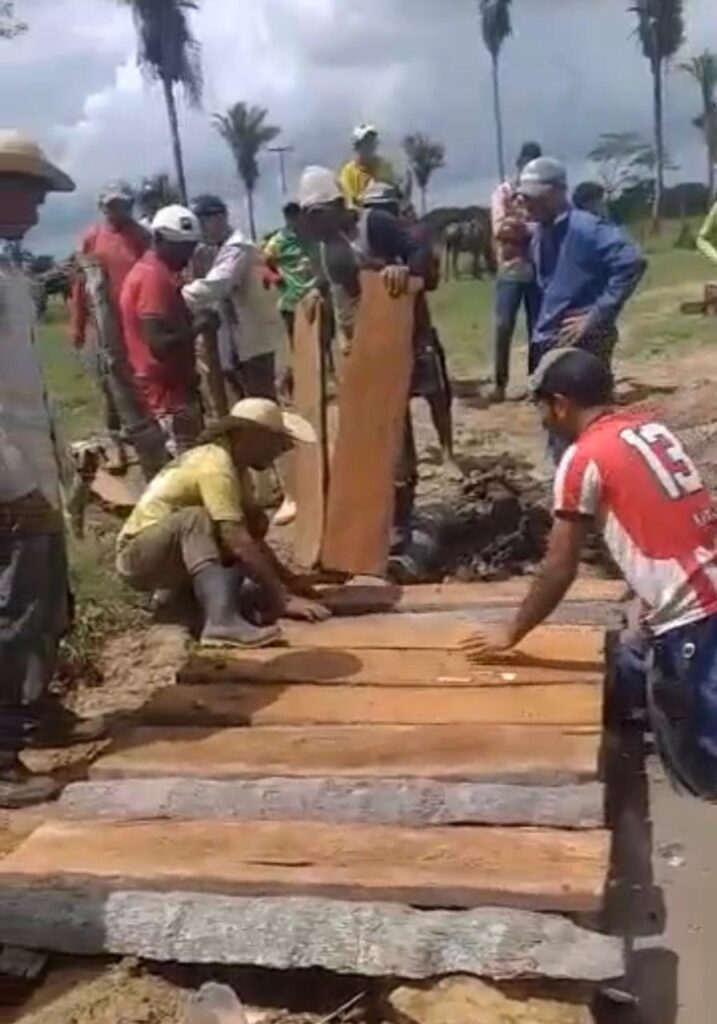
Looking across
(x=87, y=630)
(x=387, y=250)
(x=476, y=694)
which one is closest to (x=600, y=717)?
(x=476, y=694)

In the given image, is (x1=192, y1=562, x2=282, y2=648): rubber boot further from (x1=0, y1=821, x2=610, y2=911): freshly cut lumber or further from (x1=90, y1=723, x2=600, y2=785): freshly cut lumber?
(x1=0, y1=821, x2=610, y2=911): freshly cut lumber

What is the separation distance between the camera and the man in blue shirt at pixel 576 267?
21.4 feet

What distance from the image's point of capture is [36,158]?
14.3 feet

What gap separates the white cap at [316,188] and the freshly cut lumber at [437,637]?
2125mm

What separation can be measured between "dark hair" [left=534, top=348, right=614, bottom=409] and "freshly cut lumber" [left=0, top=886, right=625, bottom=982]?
52.8 inches

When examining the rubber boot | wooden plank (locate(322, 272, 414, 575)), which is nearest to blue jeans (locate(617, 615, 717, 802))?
the rubber boot

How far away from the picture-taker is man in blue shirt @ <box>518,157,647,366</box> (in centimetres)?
652

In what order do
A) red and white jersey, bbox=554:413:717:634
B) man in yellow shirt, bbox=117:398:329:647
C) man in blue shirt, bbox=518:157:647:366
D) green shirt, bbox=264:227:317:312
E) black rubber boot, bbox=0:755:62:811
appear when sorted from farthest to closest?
green shirt, bbox=264:227:317:312, man in blue shirt, bbox=518:157:647:366, man in yellow shirt, bbox=117:398:329:647, black rubber boot, bbox=0:755:62:811, red and white jersey, bbox=554:413:717:634

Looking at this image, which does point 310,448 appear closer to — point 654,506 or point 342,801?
point 342,801

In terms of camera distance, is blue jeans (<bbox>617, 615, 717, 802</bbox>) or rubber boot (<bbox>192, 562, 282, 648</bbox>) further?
rubber boot (<bbox>192, 562, 282, 648</bbox>)

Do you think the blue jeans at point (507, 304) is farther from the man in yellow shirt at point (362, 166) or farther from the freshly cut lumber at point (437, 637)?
the freshly cut lumber at point (437, 637)

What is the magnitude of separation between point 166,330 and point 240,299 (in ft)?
2.99

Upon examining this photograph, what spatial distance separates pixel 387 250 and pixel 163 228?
42.8 inches

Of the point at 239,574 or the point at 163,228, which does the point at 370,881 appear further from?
the point at 163,228
